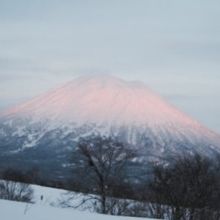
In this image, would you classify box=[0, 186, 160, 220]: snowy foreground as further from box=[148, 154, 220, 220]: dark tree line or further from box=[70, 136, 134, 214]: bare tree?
box=[70, 136, 134, 214]: bare tree

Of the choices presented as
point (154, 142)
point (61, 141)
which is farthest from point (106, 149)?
point (61, 141)

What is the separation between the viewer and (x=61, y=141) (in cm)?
14838

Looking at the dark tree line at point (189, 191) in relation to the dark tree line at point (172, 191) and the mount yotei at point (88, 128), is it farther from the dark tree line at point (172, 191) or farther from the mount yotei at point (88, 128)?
the mount yotei at point (88, 128)

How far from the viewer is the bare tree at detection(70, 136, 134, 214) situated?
27.2m

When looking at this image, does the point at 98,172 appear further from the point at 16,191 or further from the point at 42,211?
the point at 42,211

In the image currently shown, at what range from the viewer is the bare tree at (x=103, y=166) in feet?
89.2

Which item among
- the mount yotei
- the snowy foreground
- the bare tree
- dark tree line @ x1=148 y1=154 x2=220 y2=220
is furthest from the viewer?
the mount yotei

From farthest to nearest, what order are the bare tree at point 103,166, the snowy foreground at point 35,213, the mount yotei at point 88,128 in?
the mount yotei at point 88,128, the bare tree at point 103,166, the snowy foreground at point 35,213

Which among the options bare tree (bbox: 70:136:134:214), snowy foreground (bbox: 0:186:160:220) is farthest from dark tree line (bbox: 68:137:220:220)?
snowy foreground (bbox: 0:186:160:220)

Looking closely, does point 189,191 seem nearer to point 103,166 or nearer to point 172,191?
point 172,191

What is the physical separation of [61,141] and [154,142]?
1008 inches

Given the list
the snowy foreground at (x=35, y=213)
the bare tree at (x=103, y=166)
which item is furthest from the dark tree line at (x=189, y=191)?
the snowy foreground at (x=35, y=213)

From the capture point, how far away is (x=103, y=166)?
2777 cm

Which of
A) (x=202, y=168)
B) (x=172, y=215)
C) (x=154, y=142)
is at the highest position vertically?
(x=154, y=142)
